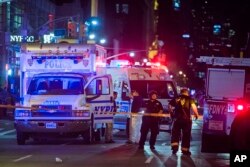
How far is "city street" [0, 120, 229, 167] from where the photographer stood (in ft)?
45.5

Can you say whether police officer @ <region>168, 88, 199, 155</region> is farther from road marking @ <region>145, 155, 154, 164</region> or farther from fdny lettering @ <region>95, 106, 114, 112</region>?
fdny lettering @ <region>95, 106, 114, 112</region>

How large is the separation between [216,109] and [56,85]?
5432 millimetres

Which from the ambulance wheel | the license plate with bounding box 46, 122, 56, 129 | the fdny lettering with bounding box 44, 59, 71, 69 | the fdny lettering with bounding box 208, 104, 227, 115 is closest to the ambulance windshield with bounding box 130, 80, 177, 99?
the fdny lettering with bounding box 44, 59, 71, 69

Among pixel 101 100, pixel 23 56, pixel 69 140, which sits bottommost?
pixel 69 140

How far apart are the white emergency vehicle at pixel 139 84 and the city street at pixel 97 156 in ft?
13.5

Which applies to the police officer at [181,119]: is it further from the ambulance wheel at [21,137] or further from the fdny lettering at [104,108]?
the ambulance wheel at [21,137]

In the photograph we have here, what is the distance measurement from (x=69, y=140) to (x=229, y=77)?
6.60 m

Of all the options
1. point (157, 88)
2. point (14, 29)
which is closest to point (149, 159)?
point (157, 88)

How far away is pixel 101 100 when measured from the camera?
65.2 feet

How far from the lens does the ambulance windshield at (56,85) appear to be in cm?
1925

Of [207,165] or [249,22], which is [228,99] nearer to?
[207,165]

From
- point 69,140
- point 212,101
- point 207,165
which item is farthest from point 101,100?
point 207,165

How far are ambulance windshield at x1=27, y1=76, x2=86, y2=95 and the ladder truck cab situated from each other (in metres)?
4.08

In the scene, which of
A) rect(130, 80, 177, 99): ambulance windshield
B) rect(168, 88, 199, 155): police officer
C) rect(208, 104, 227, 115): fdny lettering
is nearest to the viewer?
rect(168, 88, 199, 155): police officer
